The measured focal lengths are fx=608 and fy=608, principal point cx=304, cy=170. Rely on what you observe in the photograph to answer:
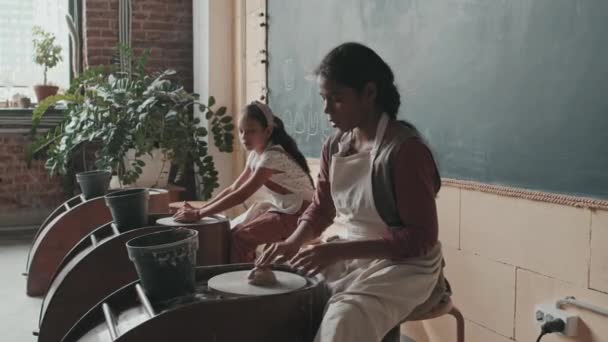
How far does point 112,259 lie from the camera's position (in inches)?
83.4

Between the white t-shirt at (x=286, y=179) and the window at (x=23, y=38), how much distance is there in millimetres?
3261

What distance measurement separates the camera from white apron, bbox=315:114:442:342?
1356 mm

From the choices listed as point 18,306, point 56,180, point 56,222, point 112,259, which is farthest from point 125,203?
point 56,180

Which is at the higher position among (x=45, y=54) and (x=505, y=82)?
(x=45, y=54)

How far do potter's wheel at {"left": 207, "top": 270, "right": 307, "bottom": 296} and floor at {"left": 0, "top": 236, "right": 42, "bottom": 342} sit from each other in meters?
1.42

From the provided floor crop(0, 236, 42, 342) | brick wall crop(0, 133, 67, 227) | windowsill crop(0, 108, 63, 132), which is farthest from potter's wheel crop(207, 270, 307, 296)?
brick wall crop(0, 133, 67, 227)

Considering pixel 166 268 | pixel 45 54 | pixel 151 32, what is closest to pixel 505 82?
pixel 166 268

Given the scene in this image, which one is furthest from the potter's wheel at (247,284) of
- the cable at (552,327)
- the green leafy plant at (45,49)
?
the green leafy plant at (45,49)

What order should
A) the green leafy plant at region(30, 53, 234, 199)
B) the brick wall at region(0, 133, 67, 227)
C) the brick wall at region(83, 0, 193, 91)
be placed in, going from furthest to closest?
the brick wall at region(83, 0, 193, 91)
the brick wall at region(0, 133, 67, 227)
the green leafy plant at region(30, 53, 234, 199)

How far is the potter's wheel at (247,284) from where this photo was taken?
55.4 inches

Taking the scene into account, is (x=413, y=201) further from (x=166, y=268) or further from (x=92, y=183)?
(x=92, y=183)

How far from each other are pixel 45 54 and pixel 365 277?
14.2 feet

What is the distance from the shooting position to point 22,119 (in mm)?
4777

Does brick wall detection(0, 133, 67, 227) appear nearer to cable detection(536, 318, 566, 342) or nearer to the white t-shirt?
the white t-shirt
